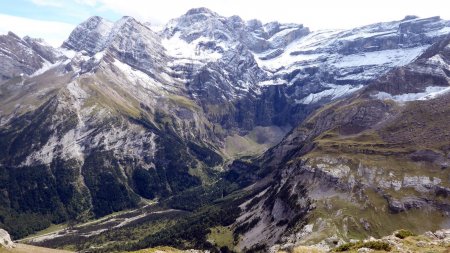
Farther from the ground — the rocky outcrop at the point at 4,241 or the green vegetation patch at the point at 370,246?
the green vegetation patch at the point at 370,246

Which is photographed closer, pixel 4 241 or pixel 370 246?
pixel 370 246

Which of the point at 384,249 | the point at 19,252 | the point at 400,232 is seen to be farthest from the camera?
the point at 19,252

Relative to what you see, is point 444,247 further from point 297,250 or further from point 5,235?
point 5,235

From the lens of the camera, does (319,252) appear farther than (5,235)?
No

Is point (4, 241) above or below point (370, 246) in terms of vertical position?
below

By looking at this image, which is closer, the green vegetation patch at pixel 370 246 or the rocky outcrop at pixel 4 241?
the green vegetation patch at pixel 370 246

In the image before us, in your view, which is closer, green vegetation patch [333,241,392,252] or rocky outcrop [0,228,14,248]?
green vegetation patch [333,241,392,252]

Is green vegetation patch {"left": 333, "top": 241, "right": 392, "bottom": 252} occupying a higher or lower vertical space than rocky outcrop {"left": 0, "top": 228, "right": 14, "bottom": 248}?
higher

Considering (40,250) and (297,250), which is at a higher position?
(297,250)

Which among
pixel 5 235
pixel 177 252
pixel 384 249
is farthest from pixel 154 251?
pixel 5 235

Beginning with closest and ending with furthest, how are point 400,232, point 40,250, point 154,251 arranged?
point 400,232, point 154,251, point 40,250
